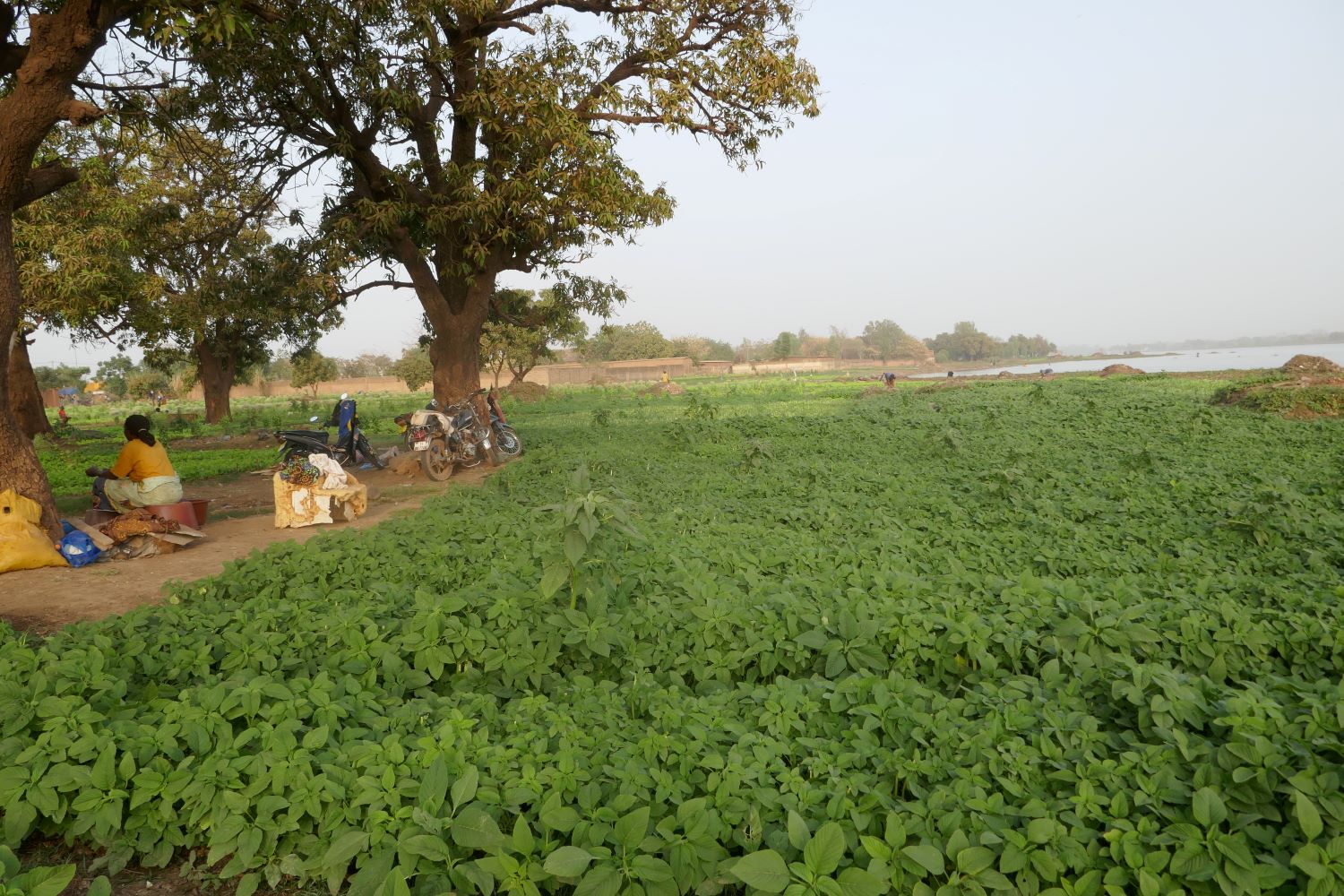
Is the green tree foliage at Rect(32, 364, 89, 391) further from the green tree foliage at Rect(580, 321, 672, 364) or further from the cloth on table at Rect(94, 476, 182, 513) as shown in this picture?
the cloth on table at Rect(94, 476, 182, 513)

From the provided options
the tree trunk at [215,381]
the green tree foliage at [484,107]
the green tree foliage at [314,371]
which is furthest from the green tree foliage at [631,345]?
the green tree foliage at [484,107]

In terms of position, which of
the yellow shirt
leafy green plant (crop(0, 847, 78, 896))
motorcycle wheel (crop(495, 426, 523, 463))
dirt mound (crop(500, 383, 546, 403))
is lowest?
leafy green plant (crop(0, 847, 78, 896))

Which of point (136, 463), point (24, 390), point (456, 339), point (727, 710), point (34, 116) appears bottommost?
point (727, 710)

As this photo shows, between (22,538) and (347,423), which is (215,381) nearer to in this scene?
(347,423)

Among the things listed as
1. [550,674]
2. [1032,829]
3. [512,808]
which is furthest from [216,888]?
[1032,829]

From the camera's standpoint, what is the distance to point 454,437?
1138cm

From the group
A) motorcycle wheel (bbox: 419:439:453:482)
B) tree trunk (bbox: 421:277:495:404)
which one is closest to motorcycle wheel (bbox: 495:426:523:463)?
tree trunk (bbox: 421:277:495:404)

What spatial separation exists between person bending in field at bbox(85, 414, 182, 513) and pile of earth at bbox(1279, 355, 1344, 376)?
931 inches

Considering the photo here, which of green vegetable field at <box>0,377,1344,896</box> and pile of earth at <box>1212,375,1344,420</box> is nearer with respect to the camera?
green vegetable field at <box>0,377,1344,896</box>

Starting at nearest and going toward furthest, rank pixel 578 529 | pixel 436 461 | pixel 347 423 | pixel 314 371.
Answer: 1. pixel 578 529
2. pixel 436 461
3. pixel 347 423
4. pixel 314 371

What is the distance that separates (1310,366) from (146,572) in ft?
83.9

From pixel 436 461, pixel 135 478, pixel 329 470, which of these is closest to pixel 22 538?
pixel 135 478

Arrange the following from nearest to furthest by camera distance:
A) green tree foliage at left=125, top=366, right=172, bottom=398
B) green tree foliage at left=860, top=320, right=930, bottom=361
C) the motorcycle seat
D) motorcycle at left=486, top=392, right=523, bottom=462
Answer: the motorcycle seat, motorcycle at left=486, top=392, right=523, bottom=462, green tree foliage at left=125, top=366, right=172, bottom=398, green tree foliage at left=860, top=320, right=930, bottom=361

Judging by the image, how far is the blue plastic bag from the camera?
6609 millimetres
